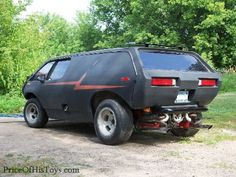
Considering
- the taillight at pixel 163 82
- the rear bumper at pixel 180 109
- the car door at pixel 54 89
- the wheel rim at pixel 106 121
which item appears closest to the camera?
the taillight at pixel 163 82

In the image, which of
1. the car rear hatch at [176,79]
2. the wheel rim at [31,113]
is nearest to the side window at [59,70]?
the wheel rim at [31,113]

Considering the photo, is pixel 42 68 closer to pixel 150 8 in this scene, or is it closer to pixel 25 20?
pixel 25 20

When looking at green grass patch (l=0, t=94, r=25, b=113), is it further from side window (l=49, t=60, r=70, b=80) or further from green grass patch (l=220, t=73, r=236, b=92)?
green grass patch (l=220, t=73, r=236, b=92)

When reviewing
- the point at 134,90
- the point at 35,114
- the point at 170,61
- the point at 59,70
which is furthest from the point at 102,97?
the point at 35,114

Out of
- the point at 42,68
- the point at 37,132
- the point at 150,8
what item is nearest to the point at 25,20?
the point at 42,68

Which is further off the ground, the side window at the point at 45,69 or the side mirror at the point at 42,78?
the side window at the point at 45,69

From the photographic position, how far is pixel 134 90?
7.41m

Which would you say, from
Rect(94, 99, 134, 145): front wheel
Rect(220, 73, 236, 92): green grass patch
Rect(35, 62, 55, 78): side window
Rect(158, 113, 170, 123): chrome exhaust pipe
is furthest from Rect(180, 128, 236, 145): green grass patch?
Rect(220, 73, 236, 92): green grass patch

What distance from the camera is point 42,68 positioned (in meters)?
Result: 10.2

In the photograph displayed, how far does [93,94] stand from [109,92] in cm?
42

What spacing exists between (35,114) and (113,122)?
9.54 ft

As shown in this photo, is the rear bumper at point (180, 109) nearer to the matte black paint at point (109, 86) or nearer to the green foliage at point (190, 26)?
the matte black paint at point (109, 86)

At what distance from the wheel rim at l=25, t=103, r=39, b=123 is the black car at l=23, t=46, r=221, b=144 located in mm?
896

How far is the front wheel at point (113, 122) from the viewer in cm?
768
